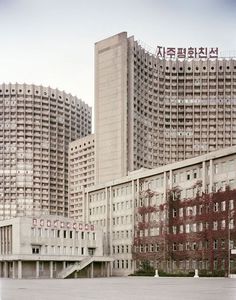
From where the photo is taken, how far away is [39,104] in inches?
5472

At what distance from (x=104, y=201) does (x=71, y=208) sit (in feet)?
190

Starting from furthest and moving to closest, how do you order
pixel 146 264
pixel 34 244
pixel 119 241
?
pixel 119 241
pixel 146 264
pixel 34 244

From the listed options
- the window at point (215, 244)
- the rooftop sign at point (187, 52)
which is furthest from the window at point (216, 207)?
the rooftop sign at point (187, 52)

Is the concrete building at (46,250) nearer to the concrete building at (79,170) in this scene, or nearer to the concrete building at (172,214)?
the concrete building at (172,214)

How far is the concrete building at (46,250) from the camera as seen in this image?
6306 cm

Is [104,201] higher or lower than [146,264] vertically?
higher

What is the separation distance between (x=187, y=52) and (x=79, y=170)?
3700 cm

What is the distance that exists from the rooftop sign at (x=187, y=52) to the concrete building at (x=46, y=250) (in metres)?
59.8

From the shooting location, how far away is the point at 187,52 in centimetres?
12200

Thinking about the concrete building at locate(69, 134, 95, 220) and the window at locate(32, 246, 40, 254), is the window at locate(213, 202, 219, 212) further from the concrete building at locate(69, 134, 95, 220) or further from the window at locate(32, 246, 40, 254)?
the concrete building at locate(69, 134, 95, 220)

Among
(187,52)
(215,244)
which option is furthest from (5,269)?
(187,52)

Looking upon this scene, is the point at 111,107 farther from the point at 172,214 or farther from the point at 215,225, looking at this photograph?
the point at 215,225

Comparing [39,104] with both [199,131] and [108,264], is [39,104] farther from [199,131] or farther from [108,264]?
[108,264]

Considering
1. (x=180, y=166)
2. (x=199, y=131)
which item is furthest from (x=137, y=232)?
(x=199, y=131)
